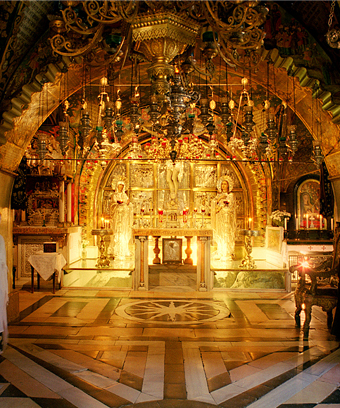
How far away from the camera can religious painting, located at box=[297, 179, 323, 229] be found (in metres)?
13.3

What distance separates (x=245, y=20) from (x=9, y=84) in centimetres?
317

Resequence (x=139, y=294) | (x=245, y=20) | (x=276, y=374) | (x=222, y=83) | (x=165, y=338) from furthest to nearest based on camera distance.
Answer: (x=222, y=83), (x=139, y=294), (x=165, y=338), (x=276, y=374), (x=245, y=20)

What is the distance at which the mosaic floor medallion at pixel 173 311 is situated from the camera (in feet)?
22.6

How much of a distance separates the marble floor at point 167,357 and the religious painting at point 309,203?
19.3 feet

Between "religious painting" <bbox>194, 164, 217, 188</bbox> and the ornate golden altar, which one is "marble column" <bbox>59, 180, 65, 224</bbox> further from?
"religious painting" <bbox>194, 164, 217, 188</bbox>

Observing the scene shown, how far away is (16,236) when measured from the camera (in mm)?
10547

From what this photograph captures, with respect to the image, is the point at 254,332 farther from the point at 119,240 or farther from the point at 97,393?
the point at 119,240

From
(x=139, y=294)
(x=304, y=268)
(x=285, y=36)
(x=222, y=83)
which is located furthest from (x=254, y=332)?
(x=222, y=83)

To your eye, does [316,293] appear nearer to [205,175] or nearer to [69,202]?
[69,202]

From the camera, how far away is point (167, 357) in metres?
5.02

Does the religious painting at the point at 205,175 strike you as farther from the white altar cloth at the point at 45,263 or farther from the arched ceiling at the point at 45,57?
the arched ceiling at the point at 45,57

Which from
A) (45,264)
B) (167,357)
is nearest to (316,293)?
(167,357)

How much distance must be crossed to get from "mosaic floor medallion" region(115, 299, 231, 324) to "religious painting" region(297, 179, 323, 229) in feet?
21.1

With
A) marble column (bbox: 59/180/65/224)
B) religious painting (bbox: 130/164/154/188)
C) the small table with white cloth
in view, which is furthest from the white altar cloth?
religious painting (bbox: 130/164/154/188)
